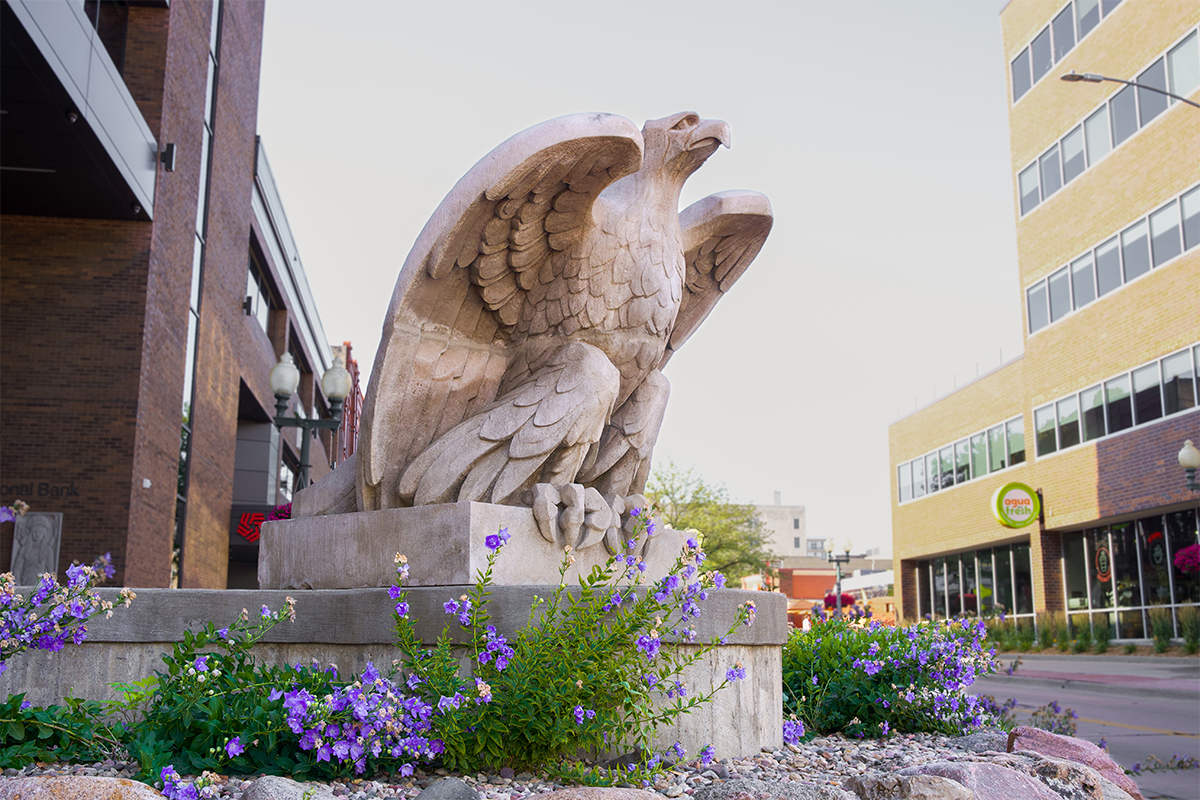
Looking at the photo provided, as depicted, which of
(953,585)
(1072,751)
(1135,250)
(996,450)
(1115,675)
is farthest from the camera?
(953,585)

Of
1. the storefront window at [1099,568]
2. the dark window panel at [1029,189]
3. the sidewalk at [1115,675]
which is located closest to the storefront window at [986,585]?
the storefront window at [1099,568]

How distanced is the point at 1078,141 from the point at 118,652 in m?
25.0

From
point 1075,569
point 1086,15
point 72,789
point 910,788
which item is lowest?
point 910,788

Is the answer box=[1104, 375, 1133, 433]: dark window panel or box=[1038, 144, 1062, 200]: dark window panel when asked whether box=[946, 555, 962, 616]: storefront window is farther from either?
box=[1038, 144, 1062, 200]: dark window panel

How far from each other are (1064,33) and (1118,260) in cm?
665

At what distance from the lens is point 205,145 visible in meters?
18.7

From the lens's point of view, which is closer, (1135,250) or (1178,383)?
(1178,383)

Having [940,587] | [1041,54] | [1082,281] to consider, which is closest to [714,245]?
[1082,281]

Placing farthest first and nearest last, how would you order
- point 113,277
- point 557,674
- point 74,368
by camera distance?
point 113,277
point 74,368
point 557,674

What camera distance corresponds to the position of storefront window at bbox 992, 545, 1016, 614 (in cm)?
2688

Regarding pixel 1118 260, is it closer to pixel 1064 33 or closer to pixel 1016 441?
pixel 1016 441

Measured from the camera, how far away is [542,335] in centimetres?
437

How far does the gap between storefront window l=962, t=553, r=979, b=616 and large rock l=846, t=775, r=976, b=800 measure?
1101 inches

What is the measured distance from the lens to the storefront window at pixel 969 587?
94.7ft
